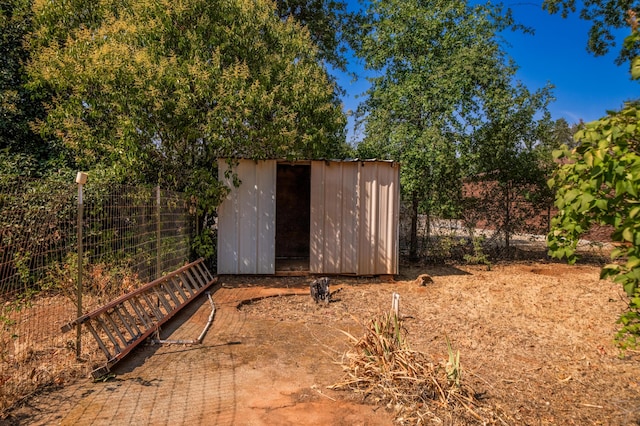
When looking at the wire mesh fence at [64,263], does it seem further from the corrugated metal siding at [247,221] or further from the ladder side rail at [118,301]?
the corrugated metal siding at [247,221]

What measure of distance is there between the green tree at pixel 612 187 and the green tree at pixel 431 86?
735cm

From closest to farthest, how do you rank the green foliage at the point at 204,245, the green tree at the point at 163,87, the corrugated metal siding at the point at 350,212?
the green tree at the point at 163,87 < the green foliage at the point at 204,245 < the corrugated metal siding at the point at 350,212

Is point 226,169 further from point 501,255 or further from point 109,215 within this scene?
point 501,255

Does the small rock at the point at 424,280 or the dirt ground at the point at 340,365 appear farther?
the small rock at the point at 424,280

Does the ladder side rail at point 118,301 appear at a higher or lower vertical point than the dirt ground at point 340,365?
higher

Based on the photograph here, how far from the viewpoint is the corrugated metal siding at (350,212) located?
27.4 feet

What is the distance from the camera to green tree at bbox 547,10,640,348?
1.59 metres

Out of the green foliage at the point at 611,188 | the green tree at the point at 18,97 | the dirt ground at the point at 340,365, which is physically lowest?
the dirt ground at the point at 340,365

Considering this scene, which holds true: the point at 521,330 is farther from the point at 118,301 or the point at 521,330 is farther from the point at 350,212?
the point at 118,301

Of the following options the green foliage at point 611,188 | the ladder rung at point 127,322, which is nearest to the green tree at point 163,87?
the ladder rung at point 127,322

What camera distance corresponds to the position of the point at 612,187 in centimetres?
176

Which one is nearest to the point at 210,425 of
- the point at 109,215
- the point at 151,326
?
the point at 151,326

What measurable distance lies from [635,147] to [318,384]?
9.44 feet

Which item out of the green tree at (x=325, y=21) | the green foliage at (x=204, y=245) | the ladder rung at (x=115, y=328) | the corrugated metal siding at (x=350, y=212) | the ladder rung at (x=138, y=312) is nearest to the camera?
the ladder rung at (x=115, y=328)
